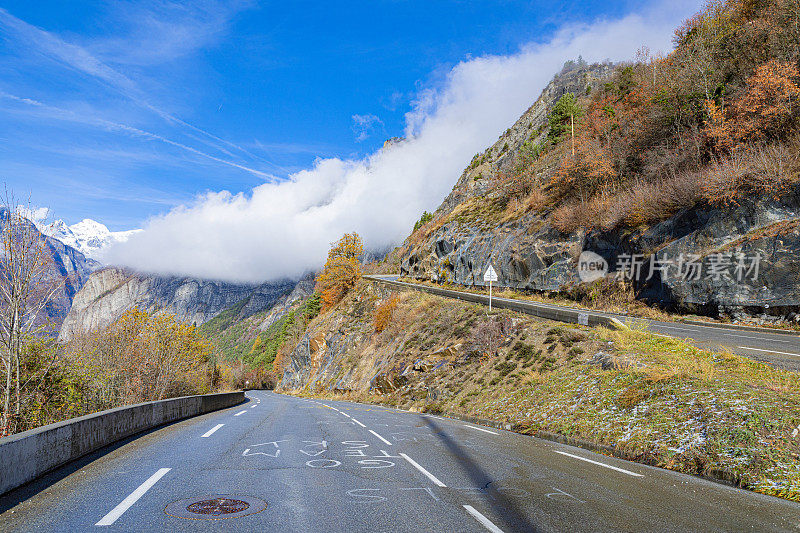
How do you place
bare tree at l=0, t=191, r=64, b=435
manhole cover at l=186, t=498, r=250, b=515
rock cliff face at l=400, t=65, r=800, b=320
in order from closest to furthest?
manhole cover at l=186, t=498, r=250, b=515 < bare tree at l=0, t=191, r=64, b=435 < rock cliff face at l=400, t=65, r=800, b=320

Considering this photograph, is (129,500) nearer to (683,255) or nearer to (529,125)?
(683,255)

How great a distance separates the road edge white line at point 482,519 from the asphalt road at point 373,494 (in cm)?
2

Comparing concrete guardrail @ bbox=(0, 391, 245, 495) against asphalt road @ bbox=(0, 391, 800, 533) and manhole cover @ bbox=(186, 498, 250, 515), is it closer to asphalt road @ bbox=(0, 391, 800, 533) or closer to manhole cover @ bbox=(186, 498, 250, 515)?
asphalt road @ bbox=(0, 391, 800, 533)

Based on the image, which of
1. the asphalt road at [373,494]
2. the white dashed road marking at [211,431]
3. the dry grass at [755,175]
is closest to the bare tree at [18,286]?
the asphalt road at [373,494]

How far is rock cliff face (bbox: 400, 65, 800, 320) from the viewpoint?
18.5 m

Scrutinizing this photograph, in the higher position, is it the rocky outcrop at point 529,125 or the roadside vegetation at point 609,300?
the rocky outcrop at point 529,125

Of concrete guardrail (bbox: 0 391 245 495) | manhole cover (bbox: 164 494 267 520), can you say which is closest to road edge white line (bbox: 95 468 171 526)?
manhole cover (bbox: 164 494 267 520)

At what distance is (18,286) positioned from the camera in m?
8.38

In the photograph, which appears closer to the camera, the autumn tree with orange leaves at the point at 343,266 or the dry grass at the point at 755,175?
the dry grass at the point at 755,175

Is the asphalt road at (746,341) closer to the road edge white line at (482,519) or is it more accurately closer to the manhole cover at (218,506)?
the road edge white line at (482,519)

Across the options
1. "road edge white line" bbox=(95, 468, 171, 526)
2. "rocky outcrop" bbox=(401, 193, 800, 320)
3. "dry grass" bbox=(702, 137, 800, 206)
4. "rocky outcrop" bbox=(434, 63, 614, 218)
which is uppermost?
"rocky outcrop" bbox=(434, 63, 614, 218)

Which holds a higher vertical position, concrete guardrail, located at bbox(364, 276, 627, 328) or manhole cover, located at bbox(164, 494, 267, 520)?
concrete guardrail, located at bbox(364, 276, 627, 328)

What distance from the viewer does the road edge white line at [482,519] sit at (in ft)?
14.9

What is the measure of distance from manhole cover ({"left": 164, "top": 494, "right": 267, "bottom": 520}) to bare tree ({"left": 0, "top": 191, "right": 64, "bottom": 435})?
5649 millimetres
